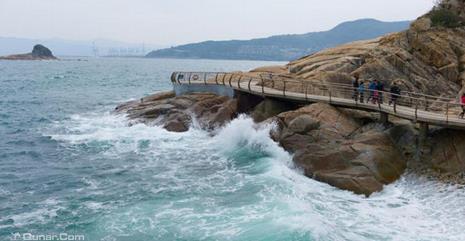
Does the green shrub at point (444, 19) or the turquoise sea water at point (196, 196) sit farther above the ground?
the green shrub at point (444, 19)

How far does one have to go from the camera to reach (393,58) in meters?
34.2

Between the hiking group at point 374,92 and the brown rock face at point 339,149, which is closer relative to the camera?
the brown rock face at point 339,149

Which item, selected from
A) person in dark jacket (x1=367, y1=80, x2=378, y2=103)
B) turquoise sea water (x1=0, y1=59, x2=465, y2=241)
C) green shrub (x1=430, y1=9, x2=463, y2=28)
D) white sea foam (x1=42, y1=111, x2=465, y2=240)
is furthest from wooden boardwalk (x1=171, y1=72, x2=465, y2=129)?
green shrub (x1=430, y1=9, x2=463, y2=28)

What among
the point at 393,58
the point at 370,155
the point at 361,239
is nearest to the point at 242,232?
the point at 361,239

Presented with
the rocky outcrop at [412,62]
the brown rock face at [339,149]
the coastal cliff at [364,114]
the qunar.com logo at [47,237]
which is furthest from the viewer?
the rocky outcrop at [412,62]

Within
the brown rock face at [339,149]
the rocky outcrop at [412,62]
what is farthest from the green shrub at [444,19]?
the brown rock face at [339,149]

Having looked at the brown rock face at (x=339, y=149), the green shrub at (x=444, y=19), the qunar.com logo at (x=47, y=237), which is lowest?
the qunar.com logo at (x=47, y=237)

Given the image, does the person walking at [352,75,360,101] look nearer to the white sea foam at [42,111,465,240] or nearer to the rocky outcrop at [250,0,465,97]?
the rocky outcrop at [250,0,465,97]

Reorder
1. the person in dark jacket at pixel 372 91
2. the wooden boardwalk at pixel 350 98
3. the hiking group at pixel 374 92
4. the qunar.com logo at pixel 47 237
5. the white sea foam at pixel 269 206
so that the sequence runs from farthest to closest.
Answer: the person in dark jacket at pixel 372 91
the hiking group at pixel 374 92
the wooden boardwalk at pixel 350 98
the white sea foam at pixel 269 206
the qunar.com logo at pixel 47 237

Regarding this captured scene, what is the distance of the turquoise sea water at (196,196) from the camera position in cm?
1783

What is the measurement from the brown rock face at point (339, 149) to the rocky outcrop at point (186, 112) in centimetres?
884

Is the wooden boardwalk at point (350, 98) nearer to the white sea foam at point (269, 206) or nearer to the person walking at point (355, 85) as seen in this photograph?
the person walking at point (355, 85)

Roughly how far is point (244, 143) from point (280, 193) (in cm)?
995

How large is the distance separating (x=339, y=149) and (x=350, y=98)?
733 cm
